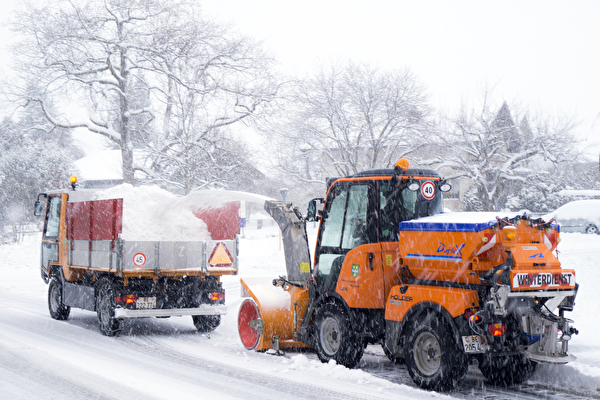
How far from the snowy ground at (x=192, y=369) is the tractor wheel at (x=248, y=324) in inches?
5.6

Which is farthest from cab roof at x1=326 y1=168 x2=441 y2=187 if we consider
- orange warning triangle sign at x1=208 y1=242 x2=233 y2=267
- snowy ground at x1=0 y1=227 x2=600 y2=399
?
orange warning triangle sign at x1=208 y1=242 x2=233 y2=267

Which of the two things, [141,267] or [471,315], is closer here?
[471,315]

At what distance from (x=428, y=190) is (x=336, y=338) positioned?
2173 mm

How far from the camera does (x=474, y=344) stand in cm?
599

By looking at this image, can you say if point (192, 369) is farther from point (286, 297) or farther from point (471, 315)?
point (471, 315)

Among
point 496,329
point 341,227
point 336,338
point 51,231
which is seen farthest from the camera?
point 51,231

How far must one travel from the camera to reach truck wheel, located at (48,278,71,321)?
1180cm

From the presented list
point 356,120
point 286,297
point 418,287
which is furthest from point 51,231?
point 356,120

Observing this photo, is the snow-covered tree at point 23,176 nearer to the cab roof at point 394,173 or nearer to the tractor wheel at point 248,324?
the tractor wheel at point 248,324

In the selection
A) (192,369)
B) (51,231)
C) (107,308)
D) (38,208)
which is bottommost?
(192,369)

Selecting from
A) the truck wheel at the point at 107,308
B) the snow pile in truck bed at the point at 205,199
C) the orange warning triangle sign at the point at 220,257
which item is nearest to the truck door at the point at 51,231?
the truck wheel at the point at 107,308

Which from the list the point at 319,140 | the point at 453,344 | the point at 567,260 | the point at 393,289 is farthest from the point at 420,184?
the point at 319,140

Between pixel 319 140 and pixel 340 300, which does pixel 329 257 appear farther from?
pixel 319 140

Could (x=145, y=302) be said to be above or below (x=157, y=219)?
below
